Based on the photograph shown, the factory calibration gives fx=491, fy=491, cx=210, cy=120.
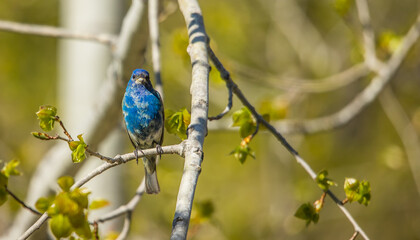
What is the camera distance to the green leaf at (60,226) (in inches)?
66.7

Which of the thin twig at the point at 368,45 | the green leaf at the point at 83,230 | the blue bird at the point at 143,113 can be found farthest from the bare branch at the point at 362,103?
the green leaf at the point at 83,230

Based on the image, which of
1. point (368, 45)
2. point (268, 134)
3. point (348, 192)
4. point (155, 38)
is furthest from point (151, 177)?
point (268, 134)

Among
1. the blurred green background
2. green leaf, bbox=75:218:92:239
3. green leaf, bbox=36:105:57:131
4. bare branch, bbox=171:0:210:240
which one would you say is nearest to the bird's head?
bare branch, bbox=171:0:210:240

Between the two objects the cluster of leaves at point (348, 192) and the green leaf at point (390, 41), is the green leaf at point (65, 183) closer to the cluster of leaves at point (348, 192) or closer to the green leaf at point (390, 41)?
the cluster of leaves at point (348, 192)

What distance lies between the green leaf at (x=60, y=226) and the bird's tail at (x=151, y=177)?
66.3 inches

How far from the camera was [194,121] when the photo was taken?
5.86ft

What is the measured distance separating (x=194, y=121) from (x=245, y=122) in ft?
2.34

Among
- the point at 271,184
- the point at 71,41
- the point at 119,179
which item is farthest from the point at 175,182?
the point at 71,41

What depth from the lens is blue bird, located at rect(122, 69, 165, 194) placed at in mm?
3592

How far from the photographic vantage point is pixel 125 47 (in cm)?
340

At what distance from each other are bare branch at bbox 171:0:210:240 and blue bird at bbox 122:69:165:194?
1294mm

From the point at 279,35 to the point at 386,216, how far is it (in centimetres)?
350

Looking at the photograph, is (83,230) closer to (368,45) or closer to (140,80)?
(140,80)

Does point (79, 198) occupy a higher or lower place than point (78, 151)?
lower
